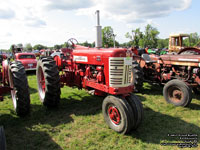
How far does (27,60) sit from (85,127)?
32.0ft

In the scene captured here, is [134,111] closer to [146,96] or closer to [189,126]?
[189,126]

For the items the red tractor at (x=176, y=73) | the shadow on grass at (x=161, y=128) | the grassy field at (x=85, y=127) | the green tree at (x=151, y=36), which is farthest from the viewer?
the green tree at (x=151, y=36)

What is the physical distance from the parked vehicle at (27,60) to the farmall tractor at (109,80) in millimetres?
7407

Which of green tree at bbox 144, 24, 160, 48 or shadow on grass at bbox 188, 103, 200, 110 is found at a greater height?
green tree at bbox 144, 24, 160, 48

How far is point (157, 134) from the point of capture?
3430 millimetres

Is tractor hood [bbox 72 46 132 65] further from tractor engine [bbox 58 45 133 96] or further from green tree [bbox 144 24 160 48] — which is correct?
green tree [bbox 144 24 160 48]

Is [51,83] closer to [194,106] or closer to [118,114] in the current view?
[118,114]

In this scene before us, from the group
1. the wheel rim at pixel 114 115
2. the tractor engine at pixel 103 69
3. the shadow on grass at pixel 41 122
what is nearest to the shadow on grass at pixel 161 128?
the wheel rim at pixel 114 115

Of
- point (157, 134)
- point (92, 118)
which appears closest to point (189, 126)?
point (157, 134)

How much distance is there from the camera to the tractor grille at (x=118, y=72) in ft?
11.5

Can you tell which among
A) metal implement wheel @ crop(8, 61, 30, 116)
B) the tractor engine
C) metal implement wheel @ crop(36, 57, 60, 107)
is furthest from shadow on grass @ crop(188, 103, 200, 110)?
metal implement wheel @ crop(8, 61, 30, 116)

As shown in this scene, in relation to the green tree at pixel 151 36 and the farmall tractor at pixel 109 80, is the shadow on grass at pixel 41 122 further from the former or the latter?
the green tree at pixel 151 36

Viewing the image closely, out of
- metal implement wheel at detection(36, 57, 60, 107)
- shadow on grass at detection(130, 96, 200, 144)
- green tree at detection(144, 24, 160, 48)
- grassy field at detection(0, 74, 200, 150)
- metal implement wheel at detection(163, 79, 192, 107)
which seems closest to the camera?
grassy field at detection(0, 74, 200, 150)

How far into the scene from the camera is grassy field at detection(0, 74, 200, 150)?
3.16 metres
